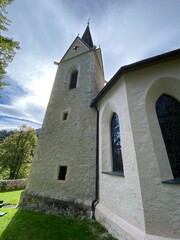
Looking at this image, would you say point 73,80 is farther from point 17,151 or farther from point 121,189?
point 17,151

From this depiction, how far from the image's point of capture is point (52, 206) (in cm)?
529

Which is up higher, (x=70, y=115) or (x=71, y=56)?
(x=71, y=56)

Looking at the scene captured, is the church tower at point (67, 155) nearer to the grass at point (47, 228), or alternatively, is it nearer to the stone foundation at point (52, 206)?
the stone foundation at point (52, 206)

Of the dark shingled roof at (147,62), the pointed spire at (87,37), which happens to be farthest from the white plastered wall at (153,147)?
the pointed spire at (87,37)

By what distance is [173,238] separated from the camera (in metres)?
2.39

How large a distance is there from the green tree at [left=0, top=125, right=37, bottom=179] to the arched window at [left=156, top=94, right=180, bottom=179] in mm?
20163

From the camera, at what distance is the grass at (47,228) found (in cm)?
352

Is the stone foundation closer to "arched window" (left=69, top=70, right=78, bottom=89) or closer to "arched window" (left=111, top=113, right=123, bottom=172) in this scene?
"arched window" (left=111, top=113, right=123, bottom=172)

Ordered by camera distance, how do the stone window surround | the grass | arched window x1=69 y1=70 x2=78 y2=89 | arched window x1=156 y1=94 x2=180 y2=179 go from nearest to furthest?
the stone window surround → arched window x1=156 y1=94 x2=180 y2=179 → the grass → arched window x1=69 y1=70 x2=78 y2=89

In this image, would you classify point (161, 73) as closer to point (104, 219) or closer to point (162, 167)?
point (162, 167)

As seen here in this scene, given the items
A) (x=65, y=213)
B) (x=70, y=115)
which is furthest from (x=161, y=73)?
(x=65, y=213)

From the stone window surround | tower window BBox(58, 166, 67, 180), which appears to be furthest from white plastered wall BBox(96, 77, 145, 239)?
tower window BBox(58, 166, 67, 180)

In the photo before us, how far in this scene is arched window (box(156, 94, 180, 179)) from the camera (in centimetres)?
311

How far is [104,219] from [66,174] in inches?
99.2
